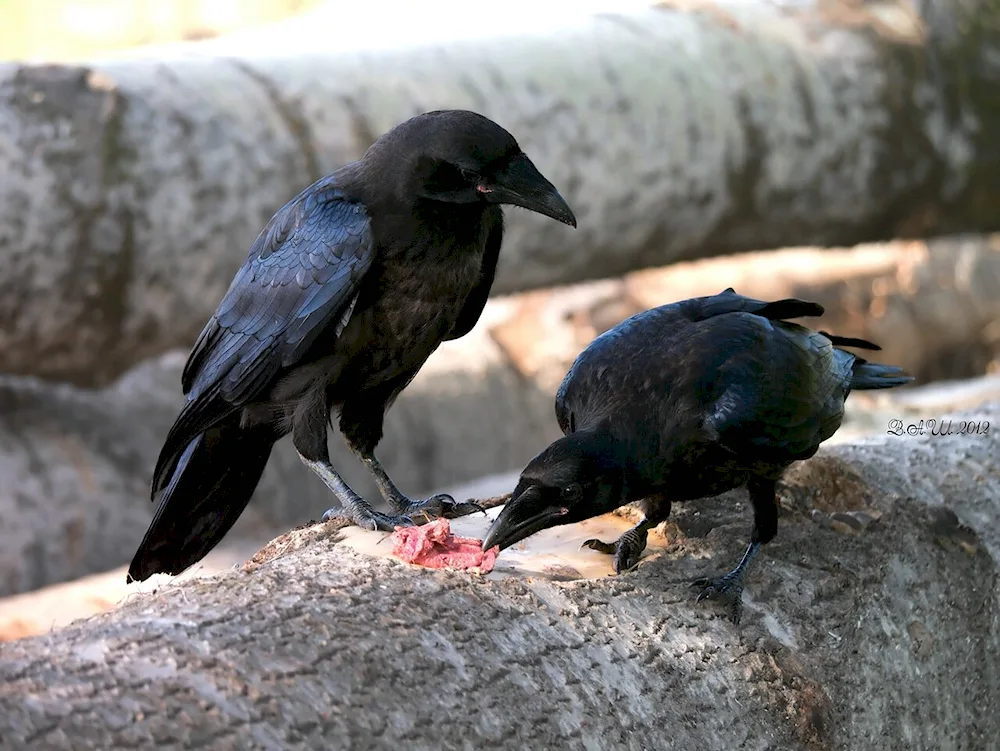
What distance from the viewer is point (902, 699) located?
2.35 meters

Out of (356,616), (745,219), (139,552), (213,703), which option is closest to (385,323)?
(139,552)

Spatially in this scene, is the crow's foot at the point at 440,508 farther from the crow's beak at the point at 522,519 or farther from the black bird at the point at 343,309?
the crow's beak at the point at 522,519

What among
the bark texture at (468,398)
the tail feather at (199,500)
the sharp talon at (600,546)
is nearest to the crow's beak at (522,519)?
the sharp talon at (600,546)

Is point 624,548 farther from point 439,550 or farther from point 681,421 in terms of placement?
point 439,550

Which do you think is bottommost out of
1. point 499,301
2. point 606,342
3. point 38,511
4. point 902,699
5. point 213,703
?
point 499,301

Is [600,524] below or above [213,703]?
below

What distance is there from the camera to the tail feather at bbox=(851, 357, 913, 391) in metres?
2.97

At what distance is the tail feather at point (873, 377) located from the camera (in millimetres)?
2969

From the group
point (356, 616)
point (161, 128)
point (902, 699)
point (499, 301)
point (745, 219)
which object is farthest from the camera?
point (499, 301)

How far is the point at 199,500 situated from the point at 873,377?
1635 millimetres

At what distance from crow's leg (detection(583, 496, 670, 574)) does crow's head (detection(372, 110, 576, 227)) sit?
2.01ft

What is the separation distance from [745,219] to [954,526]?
141 inches

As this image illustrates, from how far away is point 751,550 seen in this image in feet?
8.05

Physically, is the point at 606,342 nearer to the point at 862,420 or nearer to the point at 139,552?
the point at 139,552
